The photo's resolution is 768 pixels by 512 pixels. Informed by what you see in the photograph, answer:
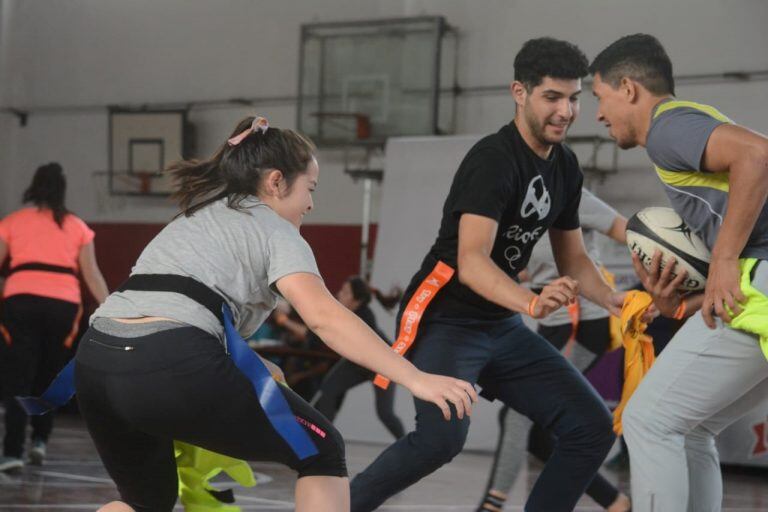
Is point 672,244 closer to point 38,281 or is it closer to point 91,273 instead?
point 91,273

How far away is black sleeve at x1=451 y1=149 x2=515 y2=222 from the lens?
3.59m

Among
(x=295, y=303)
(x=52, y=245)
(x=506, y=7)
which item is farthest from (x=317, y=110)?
(x=295, y=303)

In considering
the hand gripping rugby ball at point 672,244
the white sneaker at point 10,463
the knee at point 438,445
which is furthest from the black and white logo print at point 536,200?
the white sneaker at point 10,463

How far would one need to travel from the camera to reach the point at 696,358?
9.90 ft

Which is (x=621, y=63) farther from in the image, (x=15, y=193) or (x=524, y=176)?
(x=15, y=193)

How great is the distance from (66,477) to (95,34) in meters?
11.3

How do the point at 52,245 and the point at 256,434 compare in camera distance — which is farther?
the point at 52,245

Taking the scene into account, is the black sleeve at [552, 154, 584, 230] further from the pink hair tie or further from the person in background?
the person in background

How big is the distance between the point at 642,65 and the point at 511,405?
4.15 ft

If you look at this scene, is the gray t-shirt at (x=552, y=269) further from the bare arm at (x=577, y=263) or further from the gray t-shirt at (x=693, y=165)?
the gray t-shirt at (x=693, y=165)

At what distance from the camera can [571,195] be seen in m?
3.96

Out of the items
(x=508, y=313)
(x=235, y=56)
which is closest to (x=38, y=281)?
(x=508, y=313)

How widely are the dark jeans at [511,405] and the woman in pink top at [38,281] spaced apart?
124 inches

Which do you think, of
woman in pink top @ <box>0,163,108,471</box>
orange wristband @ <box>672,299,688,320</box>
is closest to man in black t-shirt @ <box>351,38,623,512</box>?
orange wristband @ <box>672,299,688,320</box>
